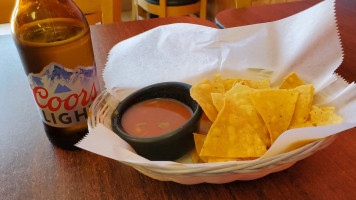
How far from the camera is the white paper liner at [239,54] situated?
30.0 inches

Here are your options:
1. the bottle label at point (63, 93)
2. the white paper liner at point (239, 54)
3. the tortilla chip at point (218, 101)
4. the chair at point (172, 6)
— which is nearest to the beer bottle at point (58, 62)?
the bottle label at point (63, 93)

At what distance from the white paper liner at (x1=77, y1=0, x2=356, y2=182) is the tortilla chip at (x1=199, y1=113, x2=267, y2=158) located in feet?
0.72

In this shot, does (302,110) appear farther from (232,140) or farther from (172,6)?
(172,6)

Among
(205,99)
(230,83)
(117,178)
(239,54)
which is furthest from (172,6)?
(117,178)

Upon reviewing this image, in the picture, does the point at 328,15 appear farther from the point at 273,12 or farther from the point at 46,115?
the point at 46,115

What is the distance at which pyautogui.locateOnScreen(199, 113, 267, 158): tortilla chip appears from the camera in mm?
577

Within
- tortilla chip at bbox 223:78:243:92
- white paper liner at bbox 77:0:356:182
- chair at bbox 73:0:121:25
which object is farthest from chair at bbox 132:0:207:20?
tortilla chip at bbox 223:78:243:92

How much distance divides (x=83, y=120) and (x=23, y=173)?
0.51ft

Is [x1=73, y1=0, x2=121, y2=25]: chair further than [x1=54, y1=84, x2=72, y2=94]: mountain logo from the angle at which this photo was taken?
Yes

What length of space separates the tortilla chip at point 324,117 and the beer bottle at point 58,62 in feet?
1.46

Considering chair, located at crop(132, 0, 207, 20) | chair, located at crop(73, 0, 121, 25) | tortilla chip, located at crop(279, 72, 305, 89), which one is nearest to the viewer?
tortilla chip, located at crop(279, 72, 305, 89)

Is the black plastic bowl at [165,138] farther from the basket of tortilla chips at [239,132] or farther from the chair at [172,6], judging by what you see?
the chair at [172,6]

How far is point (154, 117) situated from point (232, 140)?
0.59 feet

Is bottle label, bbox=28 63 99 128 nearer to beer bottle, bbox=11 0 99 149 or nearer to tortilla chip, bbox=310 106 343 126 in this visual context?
beer bottle, bbox=11 0 99 149
